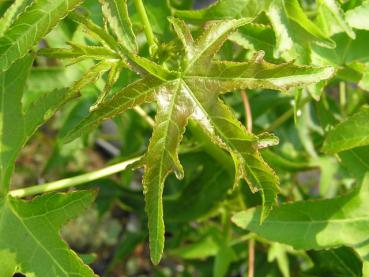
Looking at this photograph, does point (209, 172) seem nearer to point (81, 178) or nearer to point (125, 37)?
point (81, 178)

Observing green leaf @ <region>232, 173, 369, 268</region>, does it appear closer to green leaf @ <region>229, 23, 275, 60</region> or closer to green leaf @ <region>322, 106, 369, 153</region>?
green leaf @ <region>322, 106, 369, 153</region>

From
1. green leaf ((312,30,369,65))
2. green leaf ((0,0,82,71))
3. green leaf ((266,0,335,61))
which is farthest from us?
green leaf ((312,30,369,65))

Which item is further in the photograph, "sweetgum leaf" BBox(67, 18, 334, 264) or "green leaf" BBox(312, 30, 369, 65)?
"green leaf" BBox(312, 30, 369, 65)

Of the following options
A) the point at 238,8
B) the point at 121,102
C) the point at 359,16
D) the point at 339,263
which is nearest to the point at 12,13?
the point at 121,102

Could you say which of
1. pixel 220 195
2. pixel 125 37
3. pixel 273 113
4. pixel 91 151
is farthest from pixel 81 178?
pixel 91 151

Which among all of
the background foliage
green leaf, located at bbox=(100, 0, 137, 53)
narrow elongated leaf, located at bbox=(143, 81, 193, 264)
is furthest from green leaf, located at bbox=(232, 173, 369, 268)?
green leaf, located at bbox=(100, 0, 137, 53)

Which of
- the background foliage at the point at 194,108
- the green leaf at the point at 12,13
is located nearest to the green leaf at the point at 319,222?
the background foliage at the point at 194,108

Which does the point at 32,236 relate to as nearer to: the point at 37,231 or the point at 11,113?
the point at 37,231
